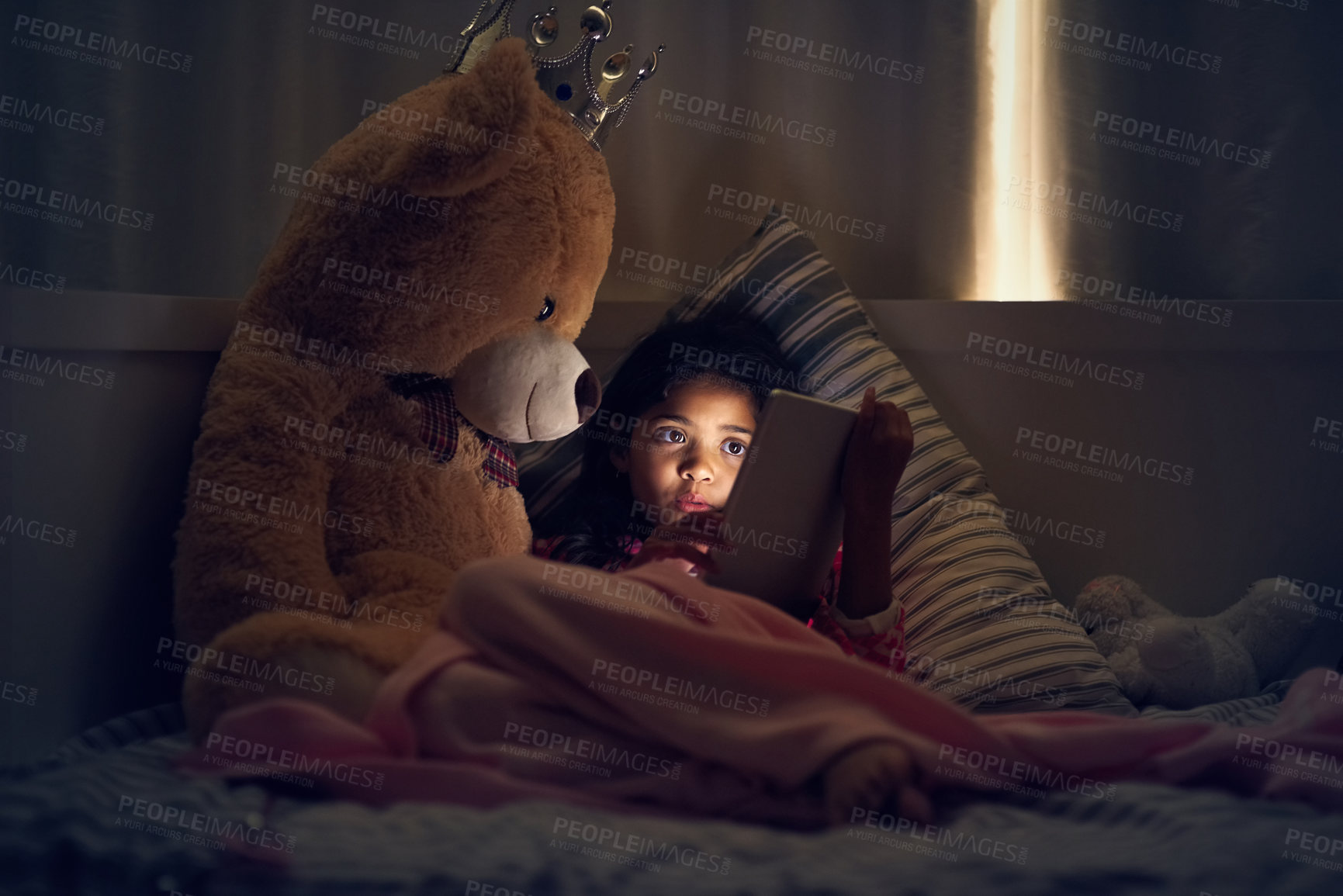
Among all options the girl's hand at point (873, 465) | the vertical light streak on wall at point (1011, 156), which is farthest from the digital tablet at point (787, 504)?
the vertical light streak on wall at point (1011, 156)

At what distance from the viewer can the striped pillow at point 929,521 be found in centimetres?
105

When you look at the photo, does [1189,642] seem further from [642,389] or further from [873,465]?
[642,389]

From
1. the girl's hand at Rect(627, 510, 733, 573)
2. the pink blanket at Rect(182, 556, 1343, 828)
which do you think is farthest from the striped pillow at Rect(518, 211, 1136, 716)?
the pink blanket at Rect(182, 556, 1343, 828)

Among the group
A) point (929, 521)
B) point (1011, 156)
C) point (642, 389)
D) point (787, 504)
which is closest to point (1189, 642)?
point (929, 521)

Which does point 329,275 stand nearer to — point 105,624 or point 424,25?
point 105,624

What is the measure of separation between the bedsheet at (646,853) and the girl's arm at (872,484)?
0.37 metres

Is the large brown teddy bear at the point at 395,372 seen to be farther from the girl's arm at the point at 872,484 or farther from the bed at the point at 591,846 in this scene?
the girl's arm at the point at 872,484

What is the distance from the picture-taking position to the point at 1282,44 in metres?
1.41

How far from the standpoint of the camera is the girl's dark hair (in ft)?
3.92

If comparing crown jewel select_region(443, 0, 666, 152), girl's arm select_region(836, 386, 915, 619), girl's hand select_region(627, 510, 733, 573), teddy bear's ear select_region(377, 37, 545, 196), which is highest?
crown jewel select_region(443, 0, 666, 152)

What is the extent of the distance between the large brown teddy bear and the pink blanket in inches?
4.3

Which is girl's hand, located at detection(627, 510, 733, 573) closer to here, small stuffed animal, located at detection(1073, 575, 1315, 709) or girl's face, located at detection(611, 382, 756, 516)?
girl's face, located at detection(611, 382, 756, 516)

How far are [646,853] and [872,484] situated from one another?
1.71ft

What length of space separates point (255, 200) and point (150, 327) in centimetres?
63
